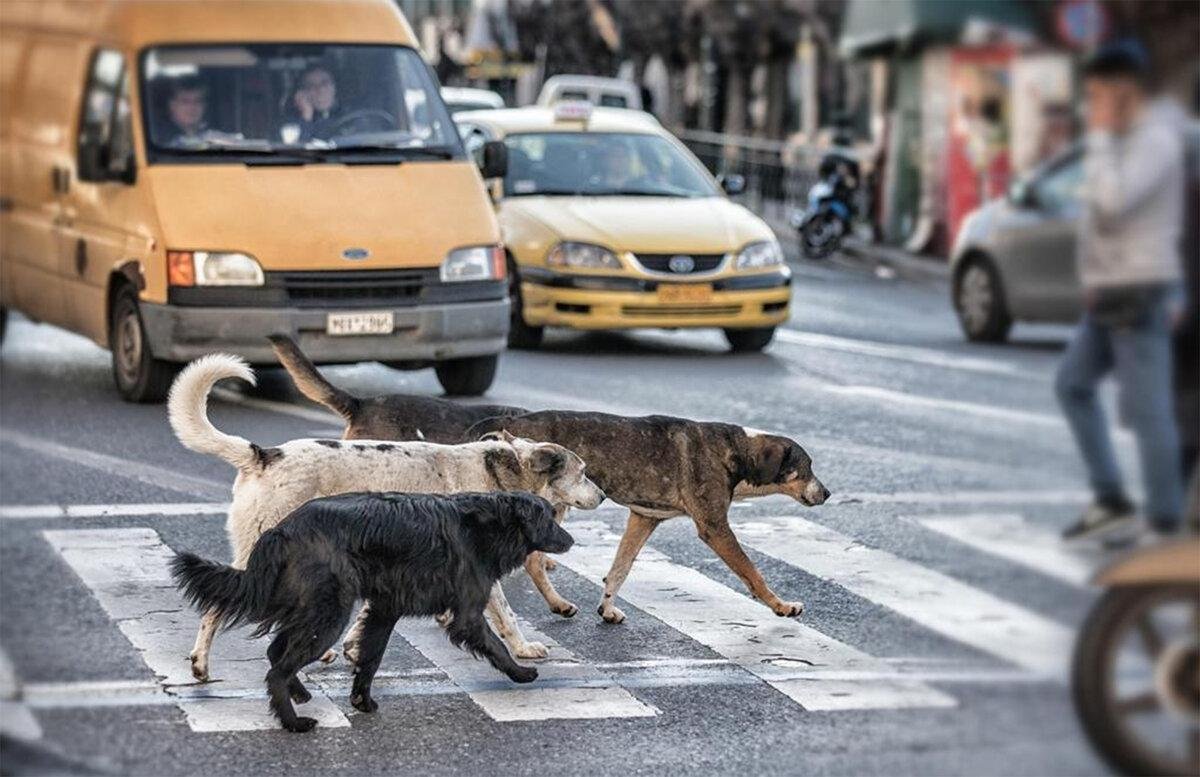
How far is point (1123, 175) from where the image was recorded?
1230mm

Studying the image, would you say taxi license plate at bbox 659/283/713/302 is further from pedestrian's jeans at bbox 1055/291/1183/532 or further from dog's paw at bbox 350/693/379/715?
pedestrian's jeans at bbox 1055/291/1183/532

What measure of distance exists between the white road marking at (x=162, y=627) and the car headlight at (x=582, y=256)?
690cm

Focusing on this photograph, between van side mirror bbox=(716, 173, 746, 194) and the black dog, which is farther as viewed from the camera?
van side mirror bbox=(716, 173, 746, 194)

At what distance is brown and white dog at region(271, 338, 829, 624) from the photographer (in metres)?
6.85

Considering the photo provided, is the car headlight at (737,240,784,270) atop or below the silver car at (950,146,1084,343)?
below

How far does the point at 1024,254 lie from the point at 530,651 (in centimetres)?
512

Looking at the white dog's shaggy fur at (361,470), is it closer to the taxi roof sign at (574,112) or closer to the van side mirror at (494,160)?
the van side mirror at (494,160)

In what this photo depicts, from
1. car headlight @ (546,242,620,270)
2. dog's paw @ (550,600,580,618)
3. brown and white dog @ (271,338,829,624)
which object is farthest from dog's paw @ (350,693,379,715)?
car headlight @ (546,242,620,270)

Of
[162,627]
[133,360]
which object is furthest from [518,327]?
[162,627]

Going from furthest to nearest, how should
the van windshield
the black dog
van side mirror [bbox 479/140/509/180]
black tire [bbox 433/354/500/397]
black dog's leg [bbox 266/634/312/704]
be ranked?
van side mirror [bbox 479/140/509/180], black tire [bbox 433/354/500/397], the van windshield, black dog's leg [bbox 266/634/312/704], the black dog

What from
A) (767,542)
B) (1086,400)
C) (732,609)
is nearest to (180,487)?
(767,542)

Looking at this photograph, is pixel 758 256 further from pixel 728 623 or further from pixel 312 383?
pixel 728 623

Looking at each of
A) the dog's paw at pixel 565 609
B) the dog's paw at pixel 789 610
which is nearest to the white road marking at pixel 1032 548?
the dog's paw at pixel 789 610

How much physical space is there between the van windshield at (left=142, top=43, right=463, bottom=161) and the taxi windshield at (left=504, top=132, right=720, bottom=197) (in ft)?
11.4
